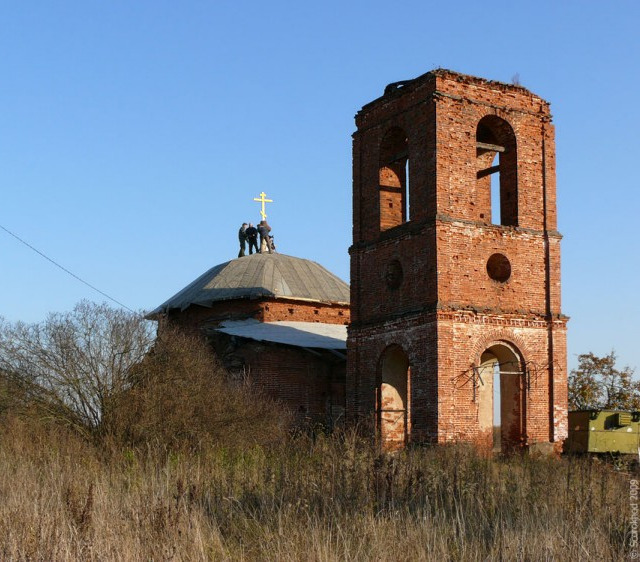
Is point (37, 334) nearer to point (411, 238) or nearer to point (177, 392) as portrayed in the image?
point (177, 392)

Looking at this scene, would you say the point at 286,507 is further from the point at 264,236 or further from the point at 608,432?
the point at 264,236

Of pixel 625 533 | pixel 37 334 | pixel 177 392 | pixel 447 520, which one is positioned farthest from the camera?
pixel 37 334

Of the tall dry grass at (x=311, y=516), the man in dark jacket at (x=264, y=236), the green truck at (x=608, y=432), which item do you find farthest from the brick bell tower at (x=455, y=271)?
the man in dark jacket at (x=264, y=236)

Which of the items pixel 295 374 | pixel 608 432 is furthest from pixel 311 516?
pixel 295 374

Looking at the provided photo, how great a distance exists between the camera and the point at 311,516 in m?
7.40

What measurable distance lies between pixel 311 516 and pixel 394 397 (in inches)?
469

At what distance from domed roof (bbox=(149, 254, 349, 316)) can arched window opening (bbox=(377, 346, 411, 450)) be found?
6548 mm

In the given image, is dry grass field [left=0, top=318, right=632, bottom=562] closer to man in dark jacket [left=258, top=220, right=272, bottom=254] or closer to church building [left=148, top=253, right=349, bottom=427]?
church building [left=148, top=253, right=349, bottom=427]

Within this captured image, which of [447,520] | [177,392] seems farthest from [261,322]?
[447,520]

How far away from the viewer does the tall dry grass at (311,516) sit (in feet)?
20.5

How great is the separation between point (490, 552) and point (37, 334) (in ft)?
36.7

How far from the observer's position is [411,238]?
1809 centimetres

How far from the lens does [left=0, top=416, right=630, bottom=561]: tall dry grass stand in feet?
20.5

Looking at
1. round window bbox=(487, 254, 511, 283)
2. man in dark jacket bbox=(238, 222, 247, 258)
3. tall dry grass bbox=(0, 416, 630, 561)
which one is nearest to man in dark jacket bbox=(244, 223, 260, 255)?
Result: man in dark jacket bbox=(238, 222, 247, 258)
